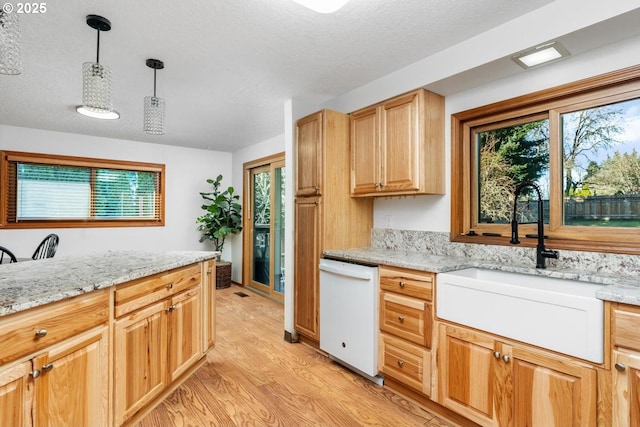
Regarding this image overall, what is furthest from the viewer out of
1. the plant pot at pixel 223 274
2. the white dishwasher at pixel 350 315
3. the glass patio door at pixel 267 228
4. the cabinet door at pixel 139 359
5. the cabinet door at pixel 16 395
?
the plant pot at pixel 223 274

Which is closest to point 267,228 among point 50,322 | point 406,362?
point 406,362

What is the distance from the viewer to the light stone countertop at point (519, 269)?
1333 millimetres

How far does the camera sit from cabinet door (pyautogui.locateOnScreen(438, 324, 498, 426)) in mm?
1683

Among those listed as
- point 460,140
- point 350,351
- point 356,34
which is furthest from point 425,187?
point 350,351

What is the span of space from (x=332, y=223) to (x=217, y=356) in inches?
59.6

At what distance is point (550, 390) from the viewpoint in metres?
1.47

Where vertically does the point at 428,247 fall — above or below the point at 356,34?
below

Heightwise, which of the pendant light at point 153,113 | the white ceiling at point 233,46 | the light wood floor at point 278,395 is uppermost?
the white ceiling at point 233,46

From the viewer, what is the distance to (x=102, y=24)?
1.88m

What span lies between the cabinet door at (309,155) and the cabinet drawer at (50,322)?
1.77 meters

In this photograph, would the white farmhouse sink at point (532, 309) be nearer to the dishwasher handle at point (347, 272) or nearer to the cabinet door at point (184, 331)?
the dishwasher handle at point (347, 272)

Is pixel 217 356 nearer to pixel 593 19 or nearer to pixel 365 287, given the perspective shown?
pixel 365 287

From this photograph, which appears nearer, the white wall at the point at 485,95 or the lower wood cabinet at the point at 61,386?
the lower wood cabinet at the point at 61,386

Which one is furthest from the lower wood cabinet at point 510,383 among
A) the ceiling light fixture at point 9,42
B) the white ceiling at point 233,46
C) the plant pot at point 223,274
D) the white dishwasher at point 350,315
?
the plant pot at point 223,274
